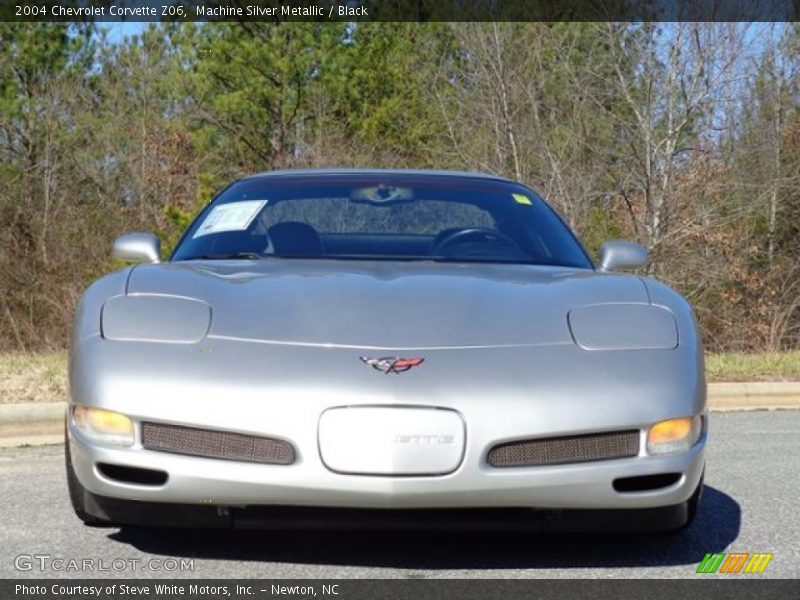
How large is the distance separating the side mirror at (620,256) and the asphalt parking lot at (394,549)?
1.02 m

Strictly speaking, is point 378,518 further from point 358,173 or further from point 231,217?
point 358,173

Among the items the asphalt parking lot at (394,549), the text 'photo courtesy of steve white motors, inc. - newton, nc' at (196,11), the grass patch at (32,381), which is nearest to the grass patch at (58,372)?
the grass patch at (32,381)

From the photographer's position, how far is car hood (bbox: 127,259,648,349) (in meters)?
3.81

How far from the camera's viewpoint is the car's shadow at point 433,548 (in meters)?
4.02

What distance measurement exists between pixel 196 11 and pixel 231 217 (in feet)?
73.4

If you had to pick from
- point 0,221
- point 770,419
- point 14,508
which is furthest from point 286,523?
point 0,221

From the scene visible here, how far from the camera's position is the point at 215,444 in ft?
11.9

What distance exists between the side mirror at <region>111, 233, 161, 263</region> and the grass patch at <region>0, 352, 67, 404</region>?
2.80m

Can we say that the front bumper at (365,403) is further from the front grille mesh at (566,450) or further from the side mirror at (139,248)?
the side mirror at (139,248)

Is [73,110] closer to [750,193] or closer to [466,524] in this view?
[750,193]

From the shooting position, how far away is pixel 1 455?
680 centimetres

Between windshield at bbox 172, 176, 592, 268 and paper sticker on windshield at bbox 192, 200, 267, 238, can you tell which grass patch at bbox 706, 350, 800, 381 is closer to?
windshield at bbox 172, 176, 592, 268

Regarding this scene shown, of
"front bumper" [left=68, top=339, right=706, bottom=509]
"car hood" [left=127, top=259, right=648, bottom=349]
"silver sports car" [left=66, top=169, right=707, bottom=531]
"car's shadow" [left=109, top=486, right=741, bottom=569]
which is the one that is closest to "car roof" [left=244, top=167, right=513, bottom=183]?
"car hood" [left=127, top=259, right=648, bottom=349]

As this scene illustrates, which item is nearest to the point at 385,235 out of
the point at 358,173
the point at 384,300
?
the point at 358,173
